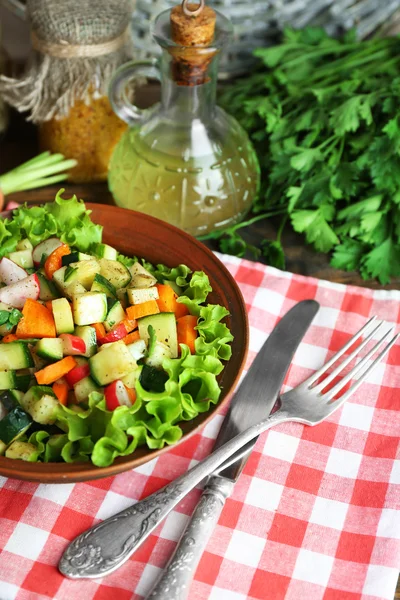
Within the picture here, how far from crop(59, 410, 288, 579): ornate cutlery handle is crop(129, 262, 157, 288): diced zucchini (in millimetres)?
418

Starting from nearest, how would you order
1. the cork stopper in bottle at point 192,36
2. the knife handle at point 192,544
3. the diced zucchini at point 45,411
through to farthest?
1. the knife handle at point 192,544
2. the diced zucchini at point 45,411
3. the cork stopper in bottle at point 192,36

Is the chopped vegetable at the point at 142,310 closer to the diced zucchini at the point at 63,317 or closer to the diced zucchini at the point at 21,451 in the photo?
the diced zucchini at the point at 63,317

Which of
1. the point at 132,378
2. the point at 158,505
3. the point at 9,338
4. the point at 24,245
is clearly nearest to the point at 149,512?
the point at 158,505

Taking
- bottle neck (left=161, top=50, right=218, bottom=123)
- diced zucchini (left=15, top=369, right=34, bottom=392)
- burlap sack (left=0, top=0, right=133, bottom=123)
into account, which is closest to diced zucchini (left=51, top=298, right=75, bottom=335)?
diced zucchini (left=15, top=369, right=34, bottom=392)

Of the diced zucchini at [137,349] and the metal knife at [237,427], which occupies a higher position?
the diced zucchini at [137,349]

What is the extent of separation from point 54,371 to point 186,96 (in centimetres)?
98

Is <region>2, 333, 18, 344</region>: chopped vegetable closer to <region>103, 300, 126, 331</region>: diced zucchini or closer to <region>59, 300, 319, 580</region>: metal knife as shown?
<region>103, 300, 126, 331</region>: diced zucchini

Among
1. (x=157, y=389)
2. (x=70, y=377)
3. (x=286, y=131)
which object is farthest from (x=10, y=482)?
(x=286, y=131)

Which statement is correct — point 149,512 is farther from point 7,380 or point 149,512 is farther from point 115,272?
point 115,272

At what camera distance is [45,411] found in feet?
4.79

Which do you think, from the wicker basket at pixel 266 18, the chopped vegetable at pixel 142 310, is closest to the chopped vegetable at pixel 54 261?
the chopped vegetable at pixel 142 310

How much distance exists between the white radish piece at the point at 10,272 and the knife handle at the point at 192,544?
63cm

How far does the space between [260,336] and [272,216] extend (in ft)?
1.97

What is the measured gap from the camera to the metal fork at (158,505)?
141 centimetres
